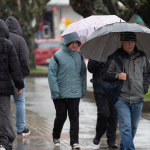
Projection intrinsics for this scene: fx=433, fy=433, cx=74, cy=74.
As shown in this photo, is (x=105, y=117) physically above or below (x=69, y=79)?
below

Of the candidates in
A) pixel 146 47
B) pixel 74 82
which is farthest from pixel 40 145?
pixel 146 47

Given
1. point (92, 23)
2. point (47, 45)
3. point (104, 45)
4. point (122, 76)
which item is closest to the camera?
point (122, 76)

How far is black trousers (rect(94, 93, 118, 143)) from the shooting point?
623cm

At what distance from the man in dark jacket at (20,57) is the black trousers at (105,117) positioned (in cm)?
124

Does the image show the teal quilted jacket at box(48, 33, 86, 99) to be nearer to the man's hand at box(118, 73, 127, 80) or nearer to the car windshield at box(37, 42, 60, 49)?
the man's hand at box(118, 73, 127, 80)

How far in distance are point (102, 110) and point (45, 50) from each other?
21.5m

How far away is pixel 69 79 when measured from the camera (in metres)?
6.29

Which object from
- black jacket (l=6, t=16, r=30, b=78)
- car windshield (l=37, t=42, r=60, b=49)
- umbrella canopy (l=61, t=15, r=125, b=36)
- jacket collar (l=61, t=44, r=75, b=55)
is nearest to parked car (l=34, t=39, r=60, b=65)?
car windshield (l=37, t=42, r=60, b=49)

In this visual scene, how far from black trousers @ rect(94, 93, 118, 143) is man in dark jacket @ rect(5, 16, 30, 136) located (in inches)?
49.0

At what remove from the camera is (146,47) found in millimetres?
5852

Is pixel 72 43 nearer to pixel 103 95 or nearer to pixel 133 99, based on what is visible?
pixel 103 95

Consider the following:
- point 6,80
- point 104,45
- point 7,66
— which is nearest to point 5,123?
point 6,80

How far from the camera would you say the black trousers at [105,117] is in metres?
6.23

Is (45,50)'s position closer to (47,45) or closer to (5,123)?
(47,45)
